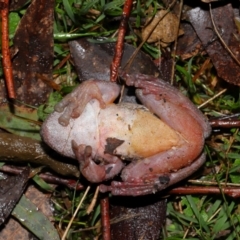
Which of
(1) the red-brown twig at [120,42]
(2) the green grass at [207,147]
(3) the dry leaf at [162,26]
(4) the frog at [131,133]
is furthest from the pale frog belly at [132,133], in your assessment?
(3) the dry leaf at [162,26]

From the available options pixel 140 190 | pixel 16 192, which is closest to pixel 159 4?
pixel 140 190

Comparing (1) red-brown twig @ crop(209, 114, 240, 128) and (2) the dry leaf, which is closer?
(1) red-brown twig @ crop(209, 114, 240, 128)

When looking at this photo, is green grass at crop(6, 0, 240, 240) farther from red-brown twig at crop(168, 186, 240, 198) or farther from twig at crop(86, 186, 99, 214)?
twig at crop(86, 186, 99, 214)

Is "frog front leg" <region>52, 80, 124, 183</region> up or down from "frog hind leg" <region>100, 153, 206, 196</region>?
up

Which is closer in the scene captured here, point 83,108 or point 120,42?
point 83,108

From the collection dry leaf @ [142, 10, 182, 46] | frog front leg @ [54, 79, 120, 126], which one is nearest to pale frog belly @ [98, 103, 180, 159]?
frog front leg @ [54, 79, 120, 126]

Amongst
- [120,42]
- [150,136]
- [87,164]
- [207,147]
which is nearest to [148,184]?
Result: [150,136]

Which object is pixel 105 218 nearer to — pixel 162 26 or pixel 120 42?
pixel 120 42
